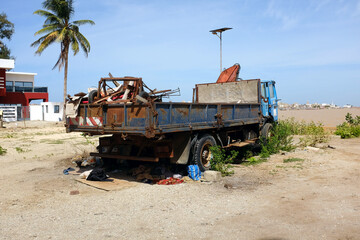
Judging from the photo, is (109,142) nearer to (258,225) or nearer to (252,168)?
(252,168)

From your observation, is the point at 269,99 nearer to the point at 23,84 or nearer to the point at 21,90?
the point at 21,90

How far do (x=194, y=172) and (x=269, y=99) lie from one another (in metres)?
5.55

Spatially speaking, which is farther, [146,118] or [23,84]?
[23,84]

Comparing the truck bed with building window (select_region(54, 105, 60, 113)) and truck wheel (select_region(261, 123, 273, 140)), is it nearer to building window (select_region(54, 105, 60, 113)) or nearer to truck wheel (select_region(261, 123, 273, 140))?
truck wheel (select_region(261, 123, 273, 140))

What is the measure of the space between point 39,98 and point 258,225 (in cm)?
3488

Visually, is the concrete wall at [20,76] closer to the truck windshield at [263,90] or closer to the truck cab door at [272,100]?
the truck cab door at [272,100]

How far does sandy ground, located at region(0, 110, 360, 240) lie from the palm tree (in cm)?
2167

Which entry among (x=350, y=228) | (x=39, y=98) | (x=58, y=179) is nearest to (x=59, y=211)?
(x=58, y=179)

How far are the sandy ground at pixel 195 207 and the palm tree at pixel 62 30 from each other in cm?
2167

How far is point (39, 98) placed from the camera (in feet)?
114

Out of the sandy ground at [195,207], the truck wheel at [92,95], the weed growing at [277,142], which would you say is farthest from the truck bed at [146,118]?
the weed growing at [277,142]

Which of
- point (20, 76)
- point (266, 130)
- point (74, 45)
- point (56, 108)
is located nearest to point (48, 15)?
point (74, 45)

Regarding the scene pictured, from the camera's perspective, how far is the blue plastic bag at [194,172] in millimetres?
7156

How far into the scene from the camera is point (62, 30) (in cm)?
2731
